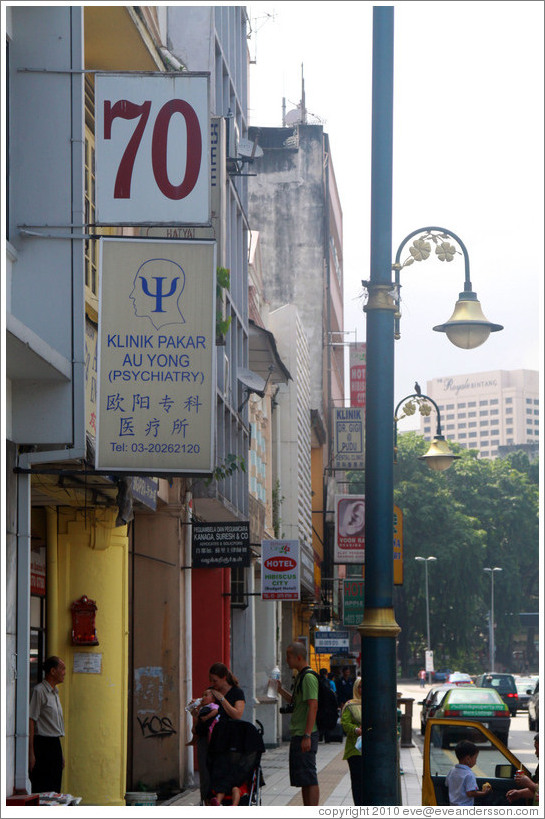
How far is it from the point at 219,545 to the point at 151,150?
9.26 m

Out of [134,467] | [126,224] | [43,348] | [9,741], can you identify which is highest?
[126,224]

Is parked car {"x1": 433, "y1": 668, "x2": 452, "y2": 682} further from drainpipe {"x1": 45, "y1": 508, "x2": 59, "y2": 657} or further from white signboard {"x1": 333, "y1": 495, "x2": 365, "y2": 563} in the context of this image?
drainpipe {"x1": 45, "y1": 508, "x2": 59, "y2": 657}

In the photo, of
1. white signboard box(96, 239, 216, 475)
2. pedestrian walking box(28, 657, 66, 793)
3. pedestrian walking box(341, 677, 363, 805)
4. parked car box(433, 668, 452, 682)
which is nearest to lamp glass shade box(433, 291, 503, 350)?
white signboard box(96, 239, 216, 475)

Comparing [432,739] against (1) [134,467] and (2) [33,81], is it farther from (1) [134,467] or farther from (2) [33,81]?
(2) [33,81]

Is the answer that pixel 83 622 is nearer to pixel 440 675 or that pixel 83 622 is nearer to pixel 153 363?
pixel 153 363

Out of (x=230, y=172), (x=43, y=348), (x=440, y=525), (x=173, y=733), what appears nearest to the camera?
(x=43, y=348)

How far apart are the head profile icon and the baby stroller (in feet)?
11.4

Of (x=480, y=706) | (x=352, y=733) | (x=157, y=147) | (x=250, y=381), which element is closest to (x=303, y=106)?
(x=480, y=706)

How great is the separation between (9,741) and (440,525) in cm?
7651

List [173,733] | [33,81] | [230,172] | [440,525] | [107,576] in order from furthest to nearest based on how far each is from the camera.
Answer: [440,525], [230,172], [173,733], [107,576], [33,81]

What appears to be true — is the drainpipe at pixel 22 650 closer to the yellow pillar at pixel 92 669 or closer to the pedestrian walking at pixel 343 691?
the yellow pillar at pixel 92 669

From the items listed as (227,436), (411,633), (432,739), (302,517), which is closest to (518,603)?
(411,633)

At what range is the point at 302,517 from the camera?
37438 millimetres

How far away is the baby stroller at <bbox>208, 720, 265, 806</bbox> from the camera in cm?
1097
